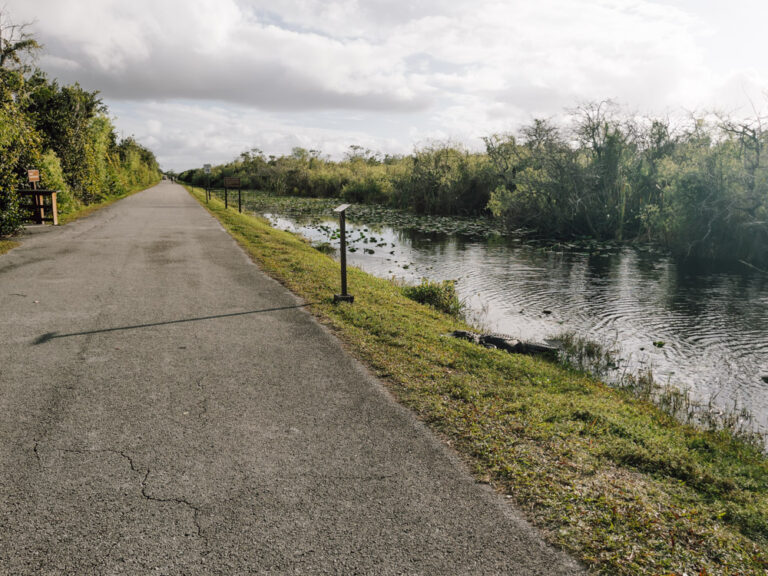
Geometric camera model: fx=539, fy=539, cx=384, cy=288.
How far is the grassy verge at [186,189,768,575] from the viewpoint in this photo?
2988mm

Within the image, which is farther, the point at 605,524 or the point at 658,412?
the point at 658,412

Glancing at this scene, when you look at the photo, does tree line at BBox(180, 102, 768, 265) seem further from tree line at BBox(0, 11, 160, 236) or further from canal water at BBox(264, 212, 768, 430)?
tree line at BBox(0, 11, 160, 236)

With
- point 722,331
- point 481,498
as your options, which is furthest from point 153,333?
point 722,331

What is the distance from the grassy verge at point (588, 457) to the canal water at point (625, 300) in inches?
95.2

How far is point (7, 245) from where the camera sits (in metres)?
13.2

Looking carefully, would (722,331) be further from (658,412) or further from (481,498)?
(481,498)

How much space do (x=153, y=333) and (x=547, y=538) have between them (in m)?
5.31

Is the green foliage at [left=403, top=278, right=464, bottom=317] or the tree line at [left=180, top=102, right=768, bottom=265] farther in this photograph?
the tree line at [left=180, top=102, right=768, bottom=265]

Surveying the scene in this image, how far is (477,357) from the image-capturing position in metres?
6.36

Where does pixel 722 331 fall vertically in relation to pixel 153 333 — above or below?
below

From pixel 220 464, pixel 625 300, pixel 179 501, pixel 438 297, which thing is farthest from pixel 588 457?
pixel 625 300

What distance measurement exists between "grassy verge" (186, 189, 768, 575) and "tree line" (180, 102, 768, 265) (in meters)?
14.6

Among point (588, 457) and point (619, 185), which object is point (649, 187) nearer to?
point (619, 185)

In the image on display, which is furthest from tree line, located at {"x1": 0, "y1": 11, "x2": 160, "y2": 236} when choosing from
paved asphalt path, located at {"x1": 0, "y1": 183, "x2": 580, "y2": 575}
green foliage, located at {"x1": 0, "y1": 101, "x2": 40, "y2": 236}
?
paved asphalt path, located at {"x1": 0, "y1": 183, "x2": 580, "y2": 575}
